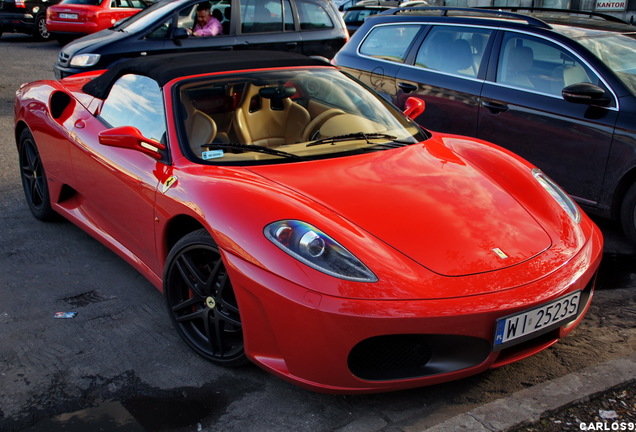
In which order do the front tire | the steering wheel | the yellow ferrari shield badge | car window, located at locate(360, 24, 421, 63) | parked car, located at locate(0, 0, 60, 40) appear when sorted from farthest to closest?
parked car, located at locate(0, 0, 60, 40) < car window, located at locate(360, 24, 421, 63) < the front tire < the steering wheel < the yellow ferrari shield badge

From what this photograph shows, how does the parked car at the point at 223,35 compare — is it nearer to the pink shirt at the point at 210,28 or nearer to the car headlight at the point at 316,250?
the pink shirt at the point at 210,28

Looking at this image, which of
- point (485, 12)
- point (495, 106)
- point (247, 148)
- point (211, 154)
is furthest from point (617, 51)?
point (211, 154)

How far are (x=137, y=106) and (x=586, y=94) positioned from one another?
9.97 feet

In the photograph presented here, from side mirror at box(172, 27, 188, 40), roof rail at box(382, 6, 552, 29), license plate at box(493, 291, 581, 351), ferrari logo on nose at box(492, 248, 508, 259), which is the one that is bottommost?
license plate at box(493, 291, 581, 351)

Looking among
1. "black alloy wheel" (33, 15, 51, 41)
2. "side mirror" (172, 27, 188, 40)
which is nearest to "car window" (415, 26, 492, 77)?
"side mirror" (172, 27, 188, 40)

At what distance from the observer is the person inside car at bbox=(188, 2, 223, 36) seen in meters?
10.0

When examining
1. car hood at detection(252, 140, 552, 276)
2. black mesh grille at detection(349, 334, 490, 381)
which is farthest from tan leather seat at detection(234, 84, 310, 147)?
black mesh grille at detection(349, 334, 490, 381)

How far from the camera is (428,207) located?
3.39 m

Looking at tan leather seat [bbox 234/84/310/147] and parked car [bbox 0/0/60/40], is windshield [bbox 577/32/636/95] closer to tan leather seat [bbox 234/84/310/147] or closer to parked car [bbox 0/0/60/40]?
tan leather seat [bbox 234/84/310/147]

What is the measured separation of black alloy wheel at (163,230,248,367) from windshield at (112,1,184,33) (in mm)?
7149

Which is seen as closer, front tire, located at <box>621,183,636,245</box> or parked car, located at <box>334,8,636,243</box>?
front tire, located at <box>621,183,636,245</box>

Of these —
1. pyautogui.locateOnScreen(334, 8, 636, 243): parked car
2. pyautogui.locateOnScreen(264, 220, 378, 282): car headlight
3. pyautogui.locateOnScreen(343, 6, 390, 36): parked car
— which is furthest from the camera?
pyautogui.locateOnScreen(343, 6, 390, 36): parked car

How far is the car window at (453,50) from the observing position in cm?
605

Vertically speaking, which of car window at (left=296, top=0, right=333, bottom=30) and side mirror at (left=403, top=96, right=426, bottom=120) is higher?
car window at (left=296, top=0, right=333, bottom=30)
